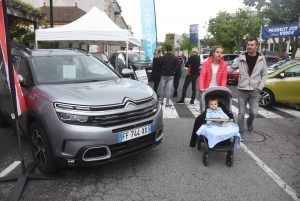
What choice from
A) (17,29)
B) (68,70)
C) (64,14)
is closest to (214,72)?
(68,70)

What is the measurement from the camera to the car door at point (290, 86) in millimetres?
7551

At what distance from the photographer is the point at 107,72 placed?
4836 millimetres

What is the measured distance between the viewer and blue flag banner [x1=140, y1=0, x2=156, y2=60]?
1084cm

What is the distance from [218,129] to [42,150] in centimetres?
259

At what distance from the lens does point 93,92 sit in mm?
3547

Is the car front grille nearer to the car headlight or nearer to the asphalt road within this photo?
the car headlight

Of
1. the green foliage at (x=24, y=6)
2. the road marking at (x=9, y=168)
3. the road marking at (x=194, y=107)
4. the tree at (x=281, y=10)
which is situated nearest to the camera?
the road marking at (x=9, y=168)

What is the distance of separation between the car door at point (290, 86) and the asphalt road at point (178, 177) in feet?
10.0

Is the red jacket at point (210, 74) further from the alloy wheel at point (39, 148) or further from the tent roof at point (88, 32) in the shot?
the tent roof at point (88, 32)

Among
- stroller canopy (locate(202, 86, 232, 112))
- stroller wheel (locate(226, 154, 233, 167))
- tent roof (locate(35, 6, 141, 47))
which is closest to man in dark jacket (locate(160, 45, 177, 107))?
tent roof (locate(35, 6, 141, 47))

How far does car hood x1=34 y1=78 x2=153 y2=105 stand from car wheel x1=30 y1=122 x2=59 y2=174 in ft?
1.58

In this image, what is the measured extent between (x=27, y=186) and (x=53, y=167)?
0.39 m

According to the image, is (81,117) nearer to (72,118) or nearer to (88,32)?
(72,118)

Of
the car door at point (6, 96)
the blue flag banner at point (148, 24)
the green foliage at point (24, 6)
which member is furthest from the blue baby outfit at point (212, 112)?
the green foliage at point (24, 6)
